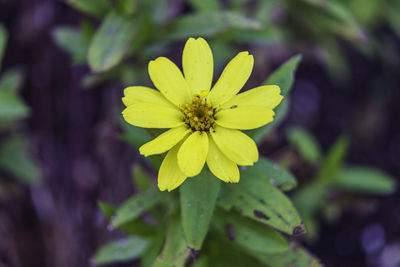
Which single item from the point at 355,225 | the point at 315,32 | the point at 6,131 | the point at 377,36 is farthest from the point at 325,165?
the point at 6,131

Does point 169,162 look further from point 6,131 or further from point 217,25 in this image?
point 6,131

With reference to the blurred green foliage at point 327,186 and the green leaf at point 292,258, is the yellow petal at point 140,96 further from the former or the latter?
the blurred green foliage at point 327,186

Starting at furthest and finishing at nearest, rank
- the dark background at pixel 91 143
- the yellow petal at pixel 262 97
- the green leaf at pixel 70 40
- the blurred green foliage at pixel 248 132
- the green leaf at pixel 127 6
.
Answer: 1. the dark background at pixel 91 143
2. the green leaf at pixel 70 40
3. the green leaf at pixel 127 6
4. the blurred green foliage at pixel 248 132
5. the yellow petal at pixel 262 97

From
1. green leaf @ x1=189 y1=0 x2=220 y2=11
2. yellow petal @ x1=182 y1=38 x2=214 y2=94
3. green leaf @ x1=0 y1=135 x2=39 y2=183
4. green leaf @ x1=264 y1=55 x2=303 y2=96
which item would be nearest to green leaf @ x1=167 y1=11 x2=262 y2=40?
green leaf @ x1=189 y1=0 x2=220 y2=11

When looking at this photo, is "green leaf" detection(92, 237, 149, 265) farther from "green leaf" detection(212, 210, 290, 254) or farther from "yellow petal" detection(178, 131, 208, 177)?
"yellow petal" detection(178, 131, 208, 177)

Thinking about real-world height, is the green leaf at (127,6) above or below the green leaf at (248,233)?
above

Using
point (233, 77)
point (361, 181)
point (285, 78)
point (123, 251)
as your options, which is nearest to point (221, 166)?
point (233, 77)

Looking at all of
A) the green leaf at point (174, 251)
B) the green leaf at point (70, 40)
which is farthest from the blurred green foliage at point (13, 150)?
the green leaf at point (174, 251)
